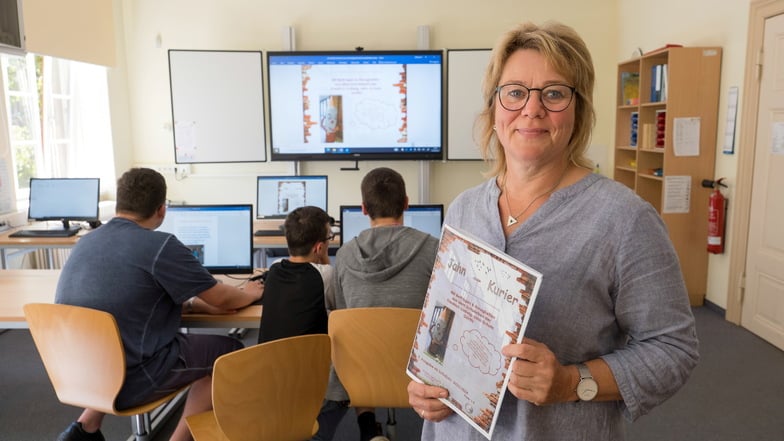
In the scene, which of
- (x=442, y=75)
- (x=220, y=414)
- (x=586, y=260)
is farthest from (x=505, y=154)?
(x=442, y=75)

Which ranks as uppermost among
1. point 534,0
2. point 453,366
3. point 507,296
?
point 534,0

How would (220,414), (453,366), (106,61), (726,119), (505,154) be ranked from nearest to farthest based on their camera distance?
(453,366), (505,154), (220,414), (726,119), (106,61)

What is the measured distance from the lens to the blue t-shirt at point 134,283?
210cm

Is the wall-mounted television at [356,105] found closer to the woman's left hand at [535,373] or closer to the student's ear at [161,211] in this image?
the student's ear at [161,211]

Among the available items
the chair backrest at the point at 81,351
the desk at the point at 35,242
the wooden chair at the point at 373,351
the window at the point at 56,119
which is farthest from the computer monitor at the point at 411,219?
the window at the point at 56,119

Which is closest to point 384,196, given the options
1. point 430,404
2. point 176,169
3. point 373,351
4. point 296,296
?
point 296,296

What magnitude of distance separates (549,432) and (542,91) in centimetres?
58

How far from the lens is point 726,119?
408cm

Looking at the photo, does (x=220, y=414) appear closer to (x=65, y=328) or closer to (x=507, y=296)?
(x=65, y=328)

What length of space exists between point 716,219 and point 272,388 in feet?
12.0

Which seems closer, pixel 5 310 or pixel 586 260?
pixel 586 260

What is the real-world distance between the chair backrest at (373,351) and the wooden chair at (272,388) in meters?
0.16

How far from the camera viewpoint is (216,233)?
2.84 meters

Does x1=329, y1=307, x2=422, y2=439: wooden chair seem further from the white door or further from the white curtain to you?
the white curtain
